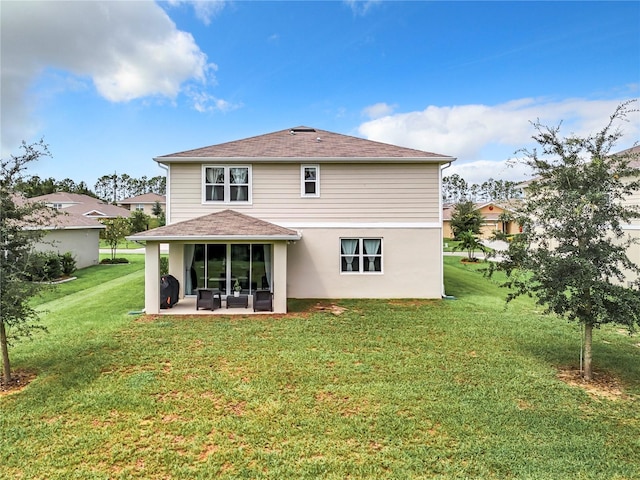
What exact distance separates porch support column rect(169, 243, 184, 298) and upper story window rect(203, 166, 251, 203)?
226 centimetres

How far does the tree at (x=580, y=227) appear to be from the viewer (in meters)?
6.48

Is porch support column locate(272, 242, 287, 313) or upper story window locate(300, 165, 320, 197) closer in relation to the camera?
porch support column locate(272, 242, 287, 313)

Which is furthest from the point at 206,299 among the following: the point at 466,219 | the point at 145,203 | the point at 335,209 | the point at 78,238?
the point at 145,203

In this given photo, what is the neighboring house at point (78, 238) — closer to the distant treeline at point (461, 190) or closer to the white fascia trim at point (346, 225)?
the white fascia trim at point (346, 225)

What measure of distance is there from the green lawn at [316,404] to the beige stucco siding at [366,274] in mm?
3922

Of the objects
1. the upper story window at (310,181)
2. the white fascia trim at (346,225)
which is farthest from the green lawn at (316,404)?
the upper story window at (310,181)

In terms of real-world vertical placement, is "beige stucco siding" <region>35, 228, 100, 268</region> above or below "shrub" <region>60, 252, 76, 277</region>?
above

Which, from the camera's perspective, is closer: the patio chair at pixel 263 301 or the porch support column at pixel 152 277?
the porch support column at pixel 152 277

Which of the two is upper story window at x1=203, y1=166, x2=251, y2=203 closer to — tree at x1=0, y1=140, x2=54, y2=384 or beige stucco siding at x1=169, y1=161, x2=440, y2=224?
beige stucco siding at x1=169, y1=161, x2=440, y2=224

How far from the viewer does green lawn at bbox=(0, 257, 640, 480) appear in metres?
4.20

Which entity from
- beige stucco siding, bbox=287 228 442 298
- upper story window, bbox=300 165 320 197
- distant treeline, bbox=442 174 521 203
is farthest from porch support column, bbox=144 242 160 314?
distant treeline, bbox=442 174 521 203

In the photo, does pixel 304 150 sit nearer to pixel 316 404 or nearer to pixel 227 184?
pixel 227 184

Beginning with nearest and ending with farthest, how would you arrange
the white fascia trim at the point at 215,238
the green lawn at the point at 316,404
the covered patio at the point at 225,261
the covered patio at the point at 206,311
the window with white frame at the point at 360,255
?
the green lawn at the point at 316,404 < the white fascia trim at the point at 215,238 < the covered patio at the point at 206,311 < the covered patio at the point at 225,261 < the window with white frame at the point at 360,255

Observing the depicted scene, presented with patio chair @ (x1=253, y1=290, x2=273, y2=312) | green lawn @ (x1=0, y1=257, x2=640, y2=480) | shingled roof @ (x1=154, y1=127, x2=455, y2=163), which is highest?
shingled roof @ (x1=154, y1=127, x2=455, y2=163)
